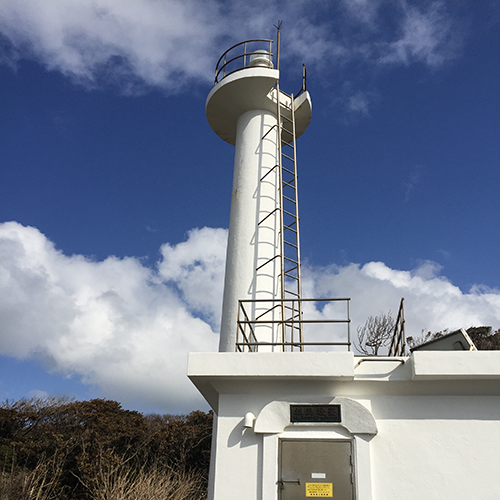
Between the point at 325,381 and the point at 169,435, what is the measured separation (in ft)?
62.4

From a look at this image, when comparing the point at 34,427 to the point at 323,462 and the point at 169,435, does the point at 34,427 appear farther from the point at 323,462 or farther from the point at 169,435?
the point at 323,462

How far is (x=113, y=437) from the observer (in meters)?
22.9

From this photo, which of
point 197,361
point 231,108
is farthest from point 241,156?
point 197,361

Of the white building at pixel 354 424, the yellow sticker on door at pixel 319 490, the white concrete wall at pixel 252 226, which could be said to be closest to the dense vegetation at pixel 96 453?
the white concrete wall at pixel 252 226

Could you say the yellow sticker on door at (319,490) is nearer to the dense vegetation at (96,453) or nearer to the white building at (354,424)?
the white building at (354,424)

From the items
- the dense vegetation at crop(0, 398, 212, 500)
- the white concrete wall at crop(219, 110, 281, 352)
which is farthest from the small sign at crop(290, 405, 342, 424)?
A: the dense vegetation at crop(0, 398, 212, 500)

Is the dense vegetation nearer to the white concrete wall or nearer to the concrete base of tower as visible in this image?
the white concrete wall

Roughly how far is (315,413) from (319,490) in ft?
3.79

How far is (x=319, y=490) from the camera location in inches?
294

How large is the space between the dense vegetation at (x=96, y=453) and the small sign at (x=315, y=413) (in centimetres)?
1005

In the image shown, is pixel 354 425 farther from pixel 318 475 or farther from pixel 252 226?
pixel 252 226

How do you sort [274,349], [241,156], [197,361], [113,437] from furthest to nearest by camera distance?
[113,437] < [241,156] < [274,349] < [197,361]

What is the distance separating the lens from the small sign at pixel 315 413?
7.87 meters

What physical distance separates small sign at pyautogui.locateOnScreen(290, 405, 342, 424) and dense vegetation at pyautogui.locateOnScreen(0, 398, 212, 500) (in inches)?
396
